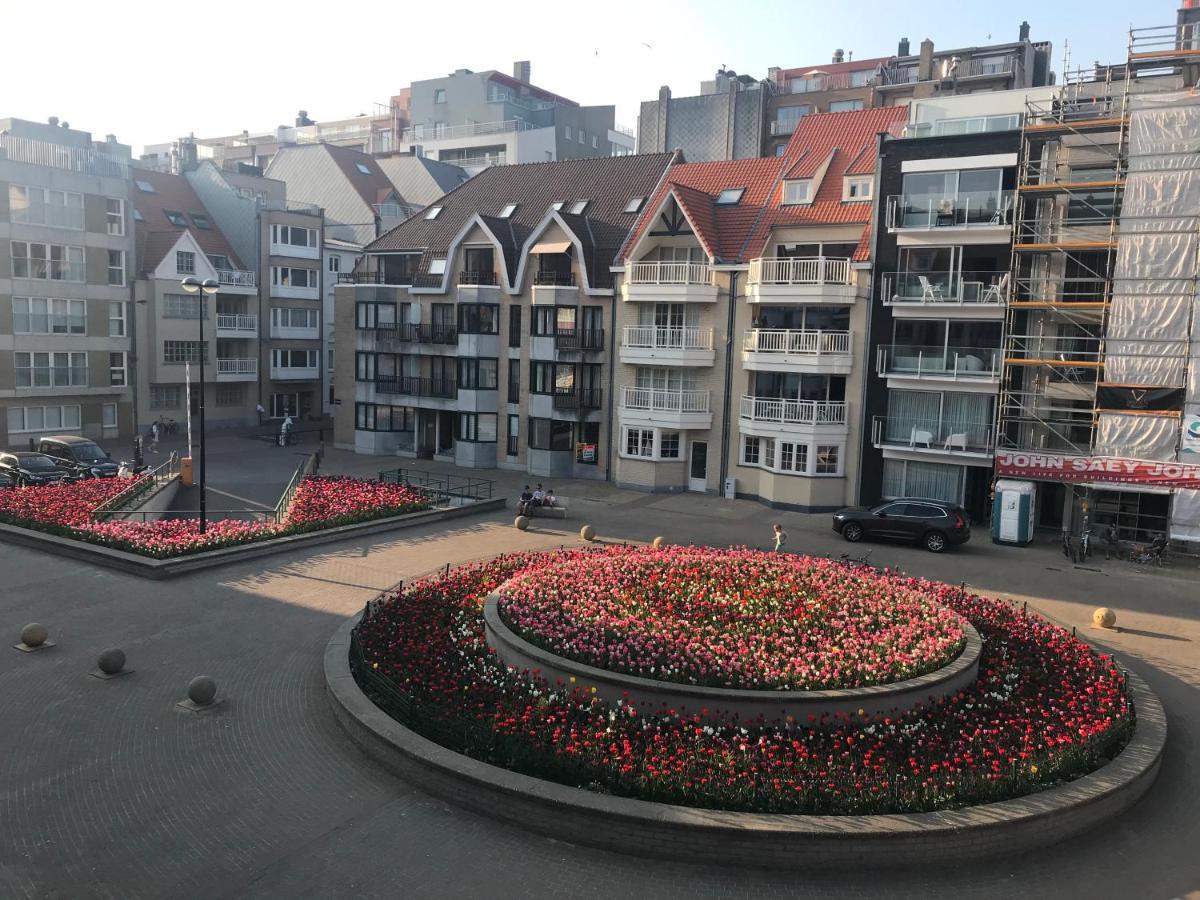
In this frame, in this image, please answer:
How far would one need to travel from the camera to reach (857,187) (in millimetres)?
36250

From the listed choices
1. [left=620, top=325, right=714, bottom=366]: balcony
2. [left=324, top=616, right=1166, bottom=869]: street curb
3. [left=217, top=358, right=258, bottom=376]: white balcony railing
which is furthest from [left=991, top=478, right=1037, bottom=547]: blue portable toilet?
[left=217, top=358, right=258, bottom=376]: white balcony railing

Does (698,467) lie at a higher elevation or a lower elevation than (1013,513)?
higher

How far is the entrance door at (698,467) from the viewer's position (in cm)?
3872

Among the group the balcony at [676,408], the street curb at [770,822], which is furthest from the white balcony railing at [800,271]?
the street curb at [770,822]

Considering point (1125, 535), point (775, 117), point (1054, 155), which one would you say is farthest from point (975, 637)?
point (775, 117)

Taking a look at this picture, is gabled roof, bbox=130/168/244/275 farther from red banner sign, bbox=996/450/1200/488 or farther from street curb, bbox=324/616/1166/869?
street curb, bbox=324/616/1166/869

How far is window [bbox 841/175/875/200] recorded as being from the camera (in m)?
36.1

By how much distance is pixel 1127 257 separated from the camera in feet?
94.1

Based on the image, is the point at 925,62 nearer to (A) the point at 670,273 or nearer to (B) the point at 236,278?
(A) the point at 670,273

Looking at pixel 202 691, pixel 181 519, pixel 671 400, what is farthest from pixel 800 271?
pixel 202 691

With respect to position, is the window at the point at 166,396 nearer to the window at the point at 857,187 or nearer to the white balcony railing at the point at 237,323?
the white balcony railing at the point at 237,323

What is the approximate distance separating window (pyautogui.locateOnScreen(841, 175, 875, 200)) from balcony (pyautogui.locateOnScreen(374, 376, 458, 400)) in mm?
19749

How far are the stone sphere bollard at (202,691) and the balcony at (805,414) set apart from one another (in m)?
24.4

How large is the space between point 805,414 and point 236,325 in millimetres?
36472
